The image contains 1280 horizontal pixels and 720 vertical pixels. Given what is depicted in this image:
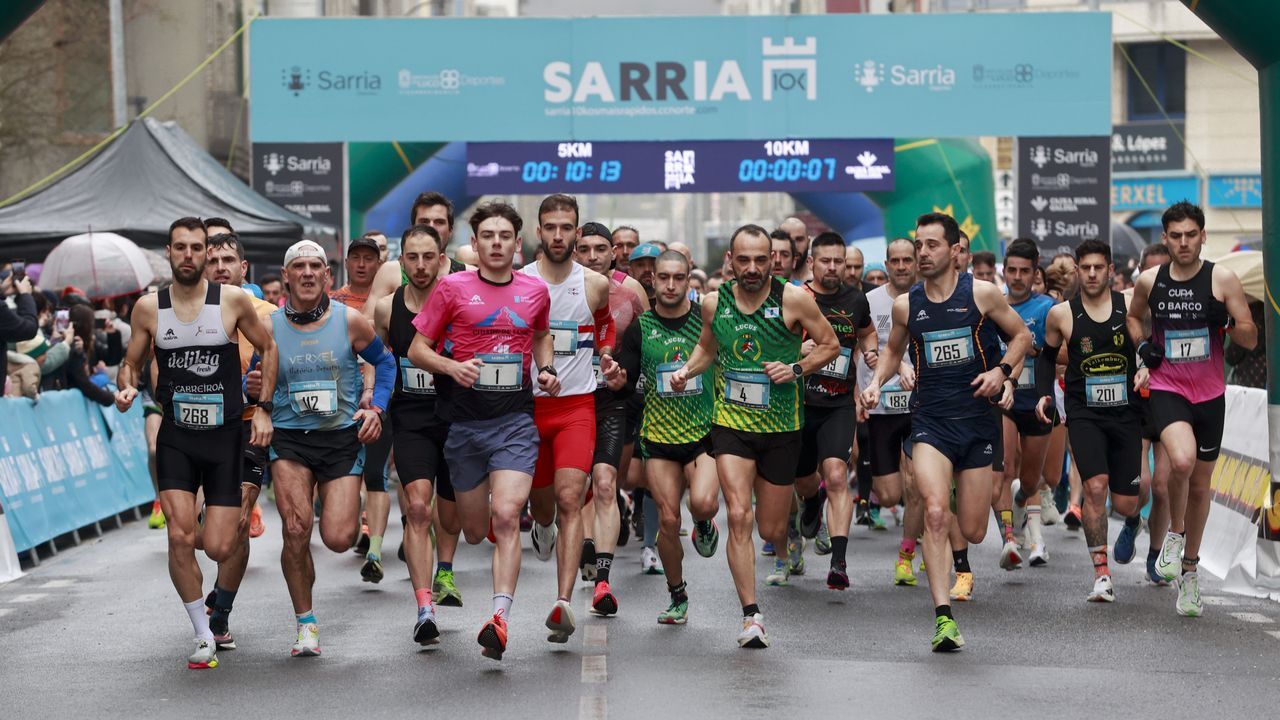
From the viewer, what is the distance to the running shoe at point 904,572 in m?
11.2

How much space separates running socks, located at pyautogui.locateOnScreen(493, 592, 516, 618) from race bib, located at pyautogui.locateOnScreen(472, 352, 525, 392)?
0.96 m

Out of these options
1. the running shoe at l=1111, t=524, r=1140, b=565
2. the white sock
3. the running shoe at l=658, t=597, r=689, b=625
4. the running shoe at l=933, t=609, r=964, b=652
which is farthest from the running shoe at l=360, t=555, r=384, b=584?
the running shoe at l=1111, t=524, r=1140, b=565

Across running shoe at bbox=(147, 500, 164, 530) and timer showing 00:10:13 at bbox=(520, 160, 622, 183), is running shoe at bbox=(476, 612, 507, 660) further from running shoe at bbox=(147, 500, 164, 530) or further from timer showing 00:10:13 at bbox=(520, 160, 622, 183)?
timer showing 00:10:13 at bbox=(520, 160, 622, 183)

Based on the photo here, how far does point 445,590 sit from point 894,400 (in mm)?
3314

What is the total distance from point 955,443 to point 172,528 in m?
3.79

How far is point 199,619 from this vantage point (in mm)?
8391

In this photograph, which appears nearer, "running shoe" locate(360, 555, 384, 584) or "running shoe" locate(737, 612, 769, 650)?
"running shoe" locate(737, 612, 769, 650)

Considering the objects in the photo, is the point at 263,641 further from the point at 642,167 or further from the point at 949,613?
the point at 642,167

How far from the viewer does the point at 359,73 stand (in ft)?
75.5

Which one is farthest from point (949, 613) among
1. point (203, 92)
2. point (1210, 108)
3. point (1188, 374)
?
point (1210, 108)

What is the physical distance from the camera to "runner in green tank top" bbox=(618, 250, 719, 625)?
938 cm

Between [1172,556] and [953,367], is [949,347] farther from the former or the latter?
[1172,556]

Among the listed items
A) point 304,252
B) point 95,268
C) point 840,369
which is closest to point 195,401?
point 304,252

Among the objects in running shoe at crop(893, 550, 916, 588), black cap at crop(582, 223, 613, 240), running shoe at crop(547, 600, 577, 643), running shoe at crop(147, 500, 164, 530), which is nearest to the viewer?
running shoe at crop(547, 600, 577, 643)
